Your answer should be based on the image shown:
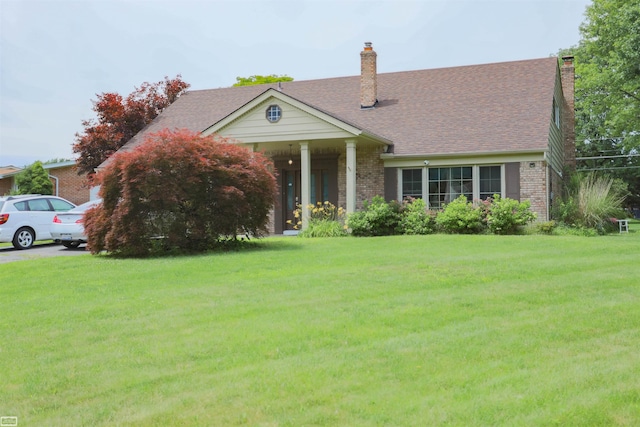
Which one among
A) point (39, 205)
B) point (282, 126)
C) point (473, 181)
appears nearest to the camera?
point (39, 205)

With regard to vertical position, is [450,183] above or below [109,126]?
below

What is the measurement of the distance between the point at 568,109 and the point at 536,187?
8.69 meters

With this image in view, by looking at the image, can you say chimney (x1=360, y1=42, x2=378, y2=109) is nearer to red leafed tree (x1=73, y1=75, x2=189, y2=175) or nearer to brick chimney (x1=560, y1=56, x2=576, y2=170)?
brick chimney (x1=560, y1=56, x2=576, y2=170)

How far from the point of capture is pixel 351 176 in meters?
18.5

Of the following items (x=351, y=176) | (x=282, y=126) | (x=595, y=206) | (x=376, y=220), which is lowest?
(x=376, y=220)

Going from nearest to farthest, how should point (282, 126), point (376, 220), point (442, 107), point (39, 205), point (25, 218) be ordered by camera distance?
point (376, 220) < point (25, 218) < point (39, 205) < point (282, 126) < point (442, 107)

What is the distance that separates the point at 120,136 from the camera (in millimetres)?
27797

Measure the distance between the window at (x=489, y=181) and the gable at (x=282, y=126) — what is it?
14.4 ft

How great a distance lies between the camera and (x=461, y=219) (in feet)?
54.9

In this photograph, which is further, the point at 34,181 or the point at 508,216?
the point at 34,181

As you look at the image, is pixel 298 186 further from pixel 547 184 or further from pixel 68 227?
pixel 547 184

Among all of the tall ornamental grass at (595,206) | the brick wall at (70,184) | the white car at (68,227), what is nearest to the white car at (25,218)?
the white car at (68,227)

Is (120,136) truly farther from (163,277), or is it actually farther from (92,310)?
(92,310)

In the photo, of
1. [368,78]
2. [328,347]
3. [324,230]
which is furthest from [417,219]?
[328,347]
